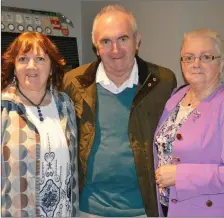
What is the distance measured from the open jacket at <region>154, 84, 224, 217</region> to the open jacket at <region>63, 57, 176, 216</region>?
0.20 m

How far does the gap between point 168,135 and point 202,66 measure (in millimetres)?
344

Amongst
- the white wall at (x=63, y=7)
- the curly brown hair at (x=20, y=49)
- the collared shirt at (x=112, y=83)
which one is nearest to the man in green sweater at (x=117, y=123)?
the collared shirt at (x=112, y=83)

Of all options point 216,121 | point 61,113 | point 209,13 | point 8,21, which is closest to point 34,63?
point 61,113

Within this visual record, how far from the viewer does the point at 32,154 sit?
174 centimetres

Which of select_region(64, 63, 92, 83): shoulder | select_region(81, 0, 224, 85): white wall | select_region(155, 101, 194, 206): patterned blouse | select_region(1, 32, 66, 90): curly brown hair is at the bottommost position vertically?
select_region(155, 101, 194, 206): patterned blouse

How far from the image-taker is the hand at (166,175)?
1715 millimetres

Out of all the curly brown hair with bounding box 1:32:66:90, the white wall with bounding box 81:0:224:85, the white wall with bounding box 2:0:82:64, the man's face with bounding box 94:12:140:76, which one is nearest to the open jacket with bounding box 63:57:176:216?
the man's face with bounding box 94:12:140:76

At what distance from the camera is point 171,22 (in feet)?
8.44

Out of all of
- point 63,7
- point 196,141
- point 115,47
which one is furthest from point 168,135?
point 63,7

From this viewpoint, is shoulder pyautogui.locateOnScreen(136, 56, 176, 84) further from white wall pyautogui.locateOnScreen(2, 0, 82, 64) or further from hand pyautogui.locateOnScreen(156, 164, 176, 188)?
white wall pyautogui.locateOnScreen(2, 0, 82, 64)

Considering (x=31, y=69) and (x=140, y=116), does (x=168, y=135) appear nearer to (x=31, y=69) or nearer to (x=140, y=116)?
(x=140, y=116)

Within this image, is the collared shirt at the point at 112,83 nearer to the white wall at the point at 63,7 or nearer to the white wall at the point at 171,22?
the white wall at the point at 171,22

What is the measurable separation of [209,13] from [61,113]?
4.27ft

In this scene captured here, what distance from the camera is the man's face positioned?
1969 mm
